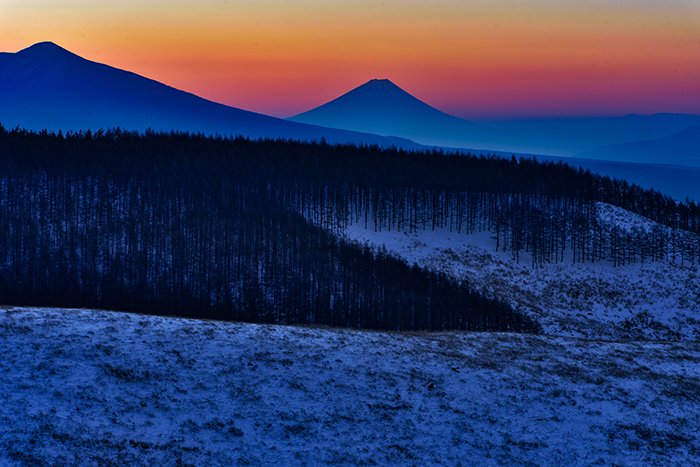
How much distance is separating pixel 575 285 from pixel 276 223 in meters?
63.0

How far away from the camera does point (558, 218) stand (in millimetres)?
141750

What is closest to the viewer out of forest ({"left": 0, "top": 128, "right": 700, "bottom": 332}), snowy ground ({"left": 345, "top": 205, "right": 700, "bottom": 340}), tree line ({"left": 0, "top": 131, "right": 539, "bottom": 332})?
snowy ground ({"left": 345, "top": 205, "right": 700, "bottom": 340})

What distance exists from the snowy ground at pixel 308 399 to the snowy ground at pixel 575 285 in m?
64.1

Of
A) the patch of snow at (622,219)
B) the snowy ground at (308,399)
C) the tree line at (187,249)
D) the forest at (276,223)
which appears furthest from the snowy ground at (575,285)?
the snowy ground at (308,399)

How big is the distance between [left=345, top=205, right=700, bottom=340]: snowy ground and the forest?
4.55m

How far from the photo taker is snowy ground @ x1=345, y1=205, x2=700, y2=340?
92.8 meters

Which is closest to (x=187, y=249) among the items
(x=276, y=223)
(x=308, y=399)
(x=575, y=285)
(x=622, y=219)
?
(x=276, y=223)

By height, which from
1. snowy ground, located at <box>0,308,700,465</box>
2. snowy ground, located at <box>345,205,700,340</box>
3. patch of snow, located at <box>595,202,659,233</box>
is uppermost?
patch of snow, located at <box>595,202,659,233</box>

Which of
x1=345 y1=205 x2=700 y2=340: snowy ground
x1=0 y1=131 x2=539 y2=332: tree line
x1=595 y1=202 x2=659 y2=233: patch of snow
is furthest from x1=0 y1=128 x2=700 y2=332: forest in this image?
x1=345 y1=205 x2=700 y2=340: snowy ground

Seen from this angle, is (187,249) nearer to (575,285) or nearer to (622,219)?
(575,285)

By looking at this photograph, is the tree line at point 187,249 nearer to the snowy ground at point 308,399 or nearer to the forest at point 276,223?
the forest at point 276,223

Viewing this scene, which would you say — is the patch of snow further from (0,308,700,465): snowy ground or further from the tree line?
(0,308,700,465): snowy ground

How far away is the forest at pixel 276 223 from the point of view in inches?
4139

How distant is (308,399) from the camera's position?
22484mm
